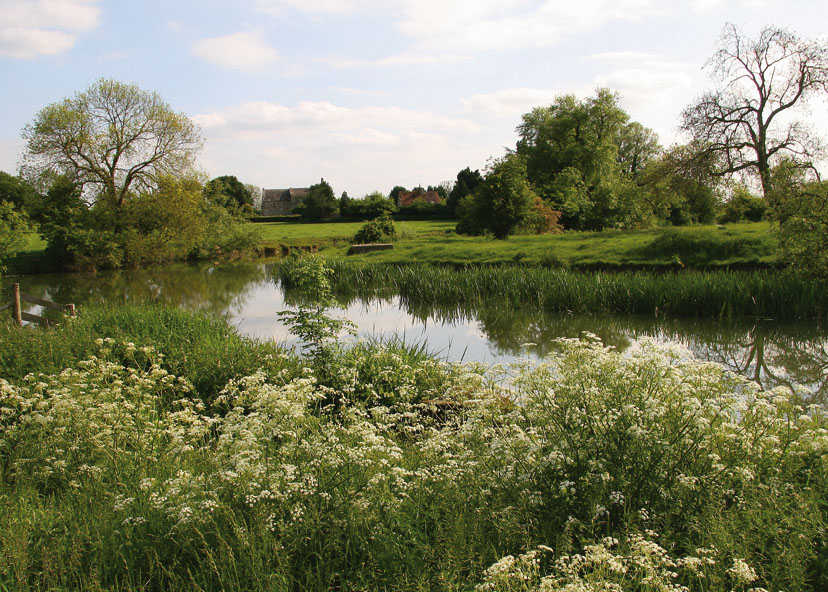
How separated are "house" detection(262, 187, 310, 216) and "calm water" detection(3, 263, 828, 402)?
69.3 meters

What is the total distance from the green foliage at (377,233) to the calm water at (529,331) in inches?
665

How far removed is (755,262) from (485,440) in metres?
18.6

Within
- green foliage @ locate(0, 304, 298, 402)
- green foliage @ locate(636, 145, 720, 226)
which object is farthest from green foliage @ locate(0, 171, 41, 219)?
green foliage @ locate(636, 145, 720, 226)

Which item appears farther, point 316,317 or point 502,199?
point 502,199

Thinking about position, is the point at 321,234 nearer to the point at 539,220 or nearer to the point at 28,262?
the point at 28,262

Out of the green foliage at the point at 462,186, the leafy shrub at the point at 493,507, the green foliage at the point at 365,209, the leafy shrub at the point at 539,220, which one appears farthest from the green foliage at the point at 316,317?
the green foliage at the point at 365,209

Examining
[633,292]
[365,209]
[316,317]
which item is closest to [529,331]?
[633,292]

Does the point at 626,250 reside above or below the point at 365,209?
below

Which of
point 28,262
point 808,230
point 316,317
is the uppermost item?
point 808,230

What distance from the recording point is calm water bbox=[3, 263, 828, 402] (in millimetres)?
10672

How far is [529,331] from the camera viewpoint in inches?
552

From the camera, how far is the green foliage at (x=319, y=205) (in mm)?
68000

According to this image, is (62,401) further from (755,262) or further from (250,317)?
(755,262)

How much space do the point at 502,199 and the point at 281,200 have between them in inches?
2764
